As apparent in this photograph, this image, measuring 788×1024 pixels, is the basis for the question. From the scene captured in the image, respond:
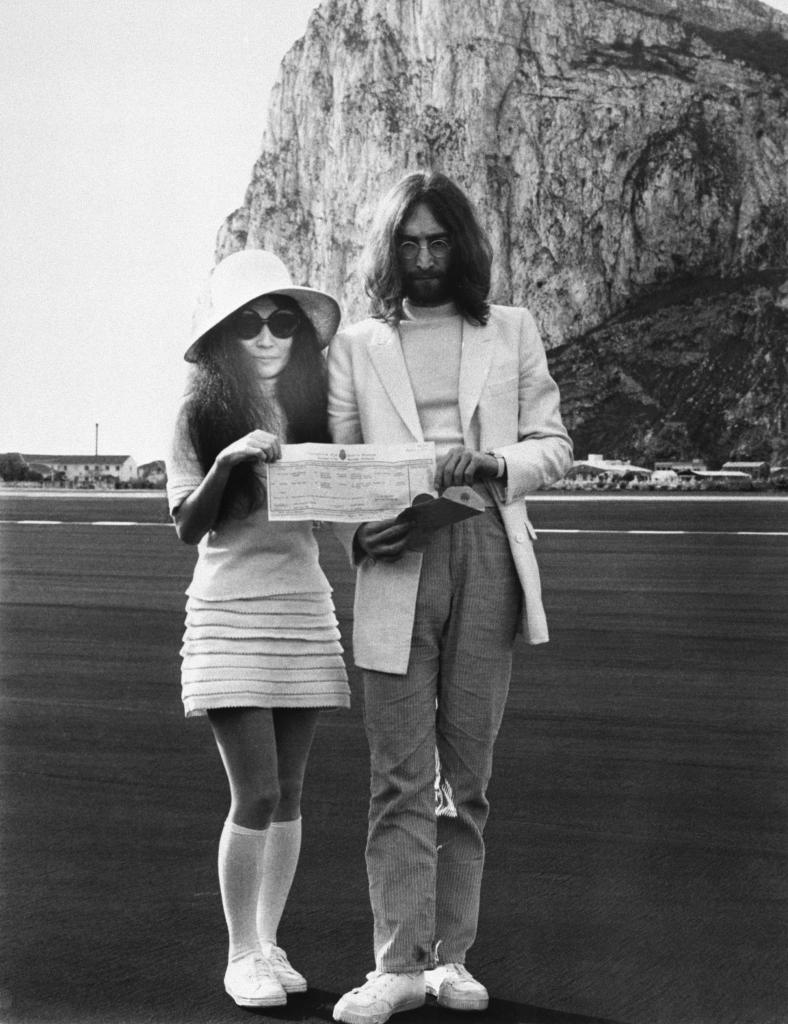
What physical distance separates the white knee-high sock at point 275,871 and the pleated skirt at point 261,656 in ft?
1.13

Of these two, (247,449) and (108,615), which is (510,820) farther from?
(108,615)

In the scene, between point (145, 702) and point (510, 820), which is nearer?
point (510, 820)

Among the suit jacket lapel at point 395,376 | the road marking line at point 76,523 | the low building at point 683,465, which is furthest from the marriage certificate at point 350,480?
the low building at point 683,465

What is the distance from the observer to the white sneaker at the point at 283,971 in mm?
3156

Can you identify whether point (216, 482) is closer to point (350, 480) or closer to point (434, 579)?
point (350, 480)

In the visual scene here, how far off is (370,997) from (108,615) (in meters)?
8.78

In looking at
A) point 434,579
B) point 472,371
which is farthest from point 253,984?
point 472,371

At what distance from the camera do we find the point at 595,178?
110m

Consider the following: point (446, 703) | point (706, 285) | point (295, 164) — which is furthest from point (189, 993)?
point (706, 285)

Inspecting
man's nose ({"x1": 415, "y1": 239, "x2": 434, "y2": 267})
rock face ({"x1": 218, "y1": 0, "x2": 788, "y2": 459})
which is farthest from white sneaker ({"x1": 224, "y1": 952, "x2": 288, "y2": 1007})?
rock face ({"x1": 218, "y1": 0, "x2": 788, "y2": 459})

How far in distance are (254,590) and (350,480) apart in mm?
347

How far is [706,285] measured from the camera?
10456cm

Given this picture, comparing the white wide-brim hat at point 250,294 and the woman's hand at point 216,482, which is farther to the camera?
the white wide-brim hat at point 250,294

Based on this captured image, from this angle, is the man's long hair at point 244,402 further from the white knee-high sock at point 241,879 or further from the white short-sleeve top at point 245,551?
the white knee-high sock at point 241,879
